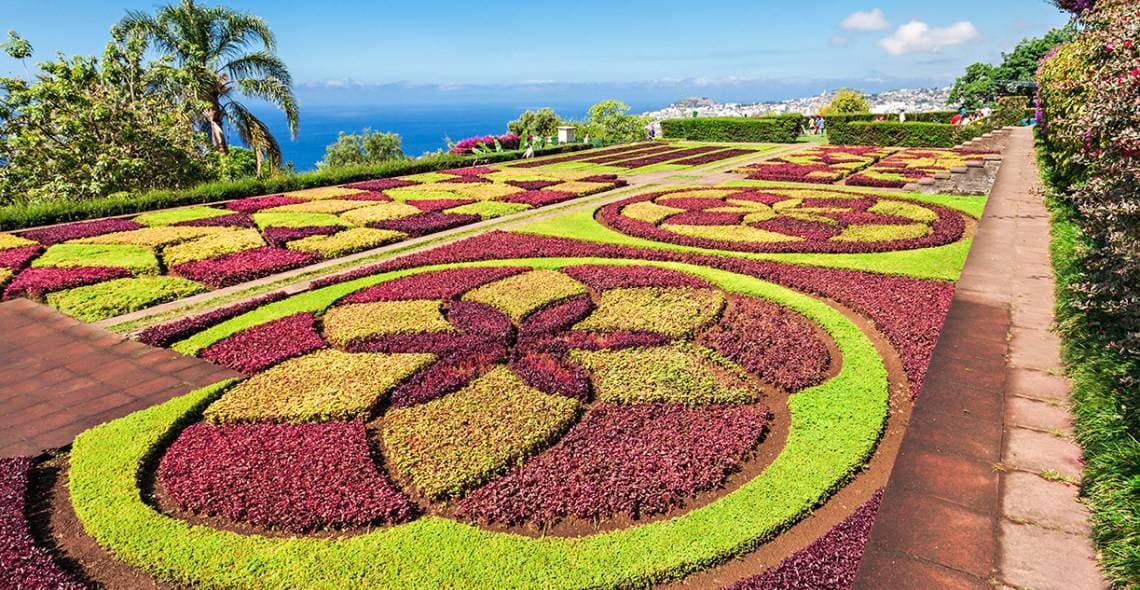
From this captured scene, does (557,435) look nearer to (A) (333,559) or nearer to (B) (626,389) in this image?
(B) (626,389)

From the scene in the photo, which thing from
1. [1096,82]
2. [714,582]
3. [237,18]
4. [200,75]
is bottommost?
[714,582]

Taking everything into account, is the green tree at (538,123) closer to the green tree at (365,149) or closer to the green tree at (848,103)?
the green tree at (365,149)

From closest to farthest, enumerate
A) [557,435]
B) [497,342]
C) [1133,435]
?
[1133,435] → [557,435] → [497,342]

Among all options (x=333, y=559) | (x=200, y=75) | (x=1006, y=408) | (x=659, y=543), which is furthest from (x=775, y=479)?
(x=200, y=75)

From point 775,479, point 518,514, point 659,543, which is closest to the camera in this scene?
point 659,543

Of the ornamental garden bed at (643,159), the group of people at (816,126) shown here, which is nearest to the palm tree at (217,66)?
the ornamental garden bed at (643,159)

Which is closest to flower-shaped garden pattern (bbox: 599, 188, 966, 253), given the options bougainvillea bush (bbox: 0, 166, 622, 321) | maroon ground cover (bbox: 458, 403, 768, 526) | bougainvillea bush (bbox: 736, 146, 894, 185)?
bougainvillea bush (bbox: 736, 146, 894, 185)

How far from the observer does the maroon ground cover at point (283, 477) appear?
14.7 feet

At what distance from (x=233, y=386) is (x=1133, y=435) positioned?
7357 mm

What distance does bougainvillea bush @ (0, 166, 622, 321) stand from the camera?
33.5 ft

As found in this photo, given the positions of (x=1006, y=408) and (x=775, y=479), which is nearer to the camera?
(x=1006, y=408)

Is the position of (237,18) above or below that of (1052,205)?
above

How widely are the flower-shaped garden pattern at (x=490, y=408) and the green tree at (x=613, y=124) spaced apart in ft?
130

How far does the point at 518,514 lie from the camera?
4484 millimetres
